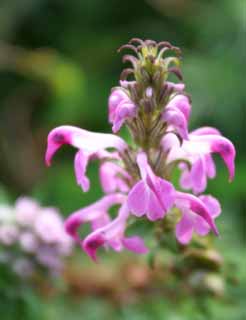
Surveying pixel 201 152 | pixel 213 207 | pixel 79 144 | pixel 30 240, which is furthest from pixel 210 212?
pixel 30 240

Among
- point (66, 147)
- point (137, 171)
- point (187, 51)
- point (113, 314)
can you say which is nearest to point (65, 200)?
point (66, 147)

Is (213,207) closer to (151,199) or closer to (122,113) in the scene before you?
(151,199)

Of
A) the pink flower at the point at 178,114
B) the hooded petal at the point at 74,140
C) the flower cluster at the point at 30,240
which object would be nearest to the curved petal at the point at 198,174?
the pink flower at the point at 178,114

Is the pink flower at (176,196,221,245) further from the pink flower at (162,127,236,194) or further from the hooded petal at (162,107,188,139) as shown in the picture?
the hooded petal at (162,107,188,139)

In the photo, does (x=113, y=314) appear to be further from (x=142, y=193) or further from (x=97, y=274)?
(x=142, y=193)

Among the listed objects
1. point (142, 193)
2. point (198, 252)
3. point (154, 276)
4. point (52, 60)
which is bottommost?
point (154, 276)

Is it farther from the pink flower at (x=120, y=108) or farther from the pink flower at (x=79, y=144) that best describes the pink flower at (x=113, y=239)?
the pink flower at (x=120, y=108)
